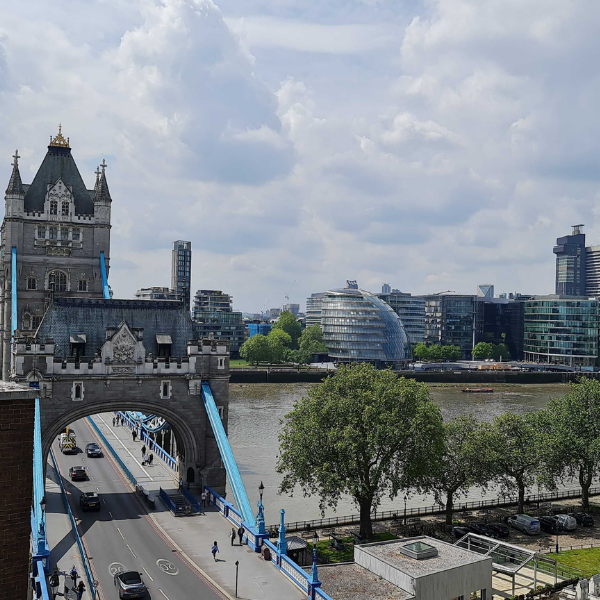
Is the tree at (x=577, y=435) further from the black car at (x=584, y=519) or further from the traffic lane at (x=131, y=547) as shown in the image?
the traffic lane at (x=131, y=547)

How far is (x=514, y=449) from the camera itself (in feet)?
184

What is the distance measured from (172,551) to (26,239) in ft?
138

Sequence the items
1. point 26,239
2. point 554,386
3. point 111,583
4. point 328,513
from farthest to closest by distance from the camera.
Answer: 1. point 554,386
2. point 26,239
3. point 328,513
4. point 111,583

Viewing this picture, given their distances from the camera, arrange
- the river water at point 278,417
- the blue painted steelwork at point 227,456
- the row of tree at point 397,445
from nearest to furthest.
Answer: the blue painted steelwork at point 227,456 < the row of tree at point 397,445 < the river water at point 278,417

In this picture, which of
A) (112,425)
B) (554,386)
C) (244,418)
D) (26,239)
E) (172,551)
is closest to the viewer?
(172,551)

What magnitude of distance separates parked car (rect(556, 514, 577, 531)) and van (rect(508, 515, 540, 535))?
2245mm

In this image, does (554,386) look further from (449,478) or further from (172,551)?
(172,551)

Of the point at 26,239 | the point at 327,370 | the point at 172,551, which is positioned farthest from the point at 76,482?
the point at 327,370

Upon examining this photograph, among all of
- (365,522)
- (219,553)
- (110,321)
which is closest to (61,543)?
(219,553)

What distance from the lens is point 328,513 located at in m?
59.3

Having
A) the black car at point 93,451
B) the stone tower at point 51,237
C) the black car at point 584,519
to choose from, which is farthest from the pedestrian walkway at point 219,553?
the black car at point 584,519

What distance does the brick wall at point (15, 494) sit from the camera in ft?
50.4

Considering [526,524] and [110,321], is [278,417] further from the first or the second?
[110,321]

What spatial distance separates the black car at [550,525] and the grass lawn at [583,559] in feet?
15.1
